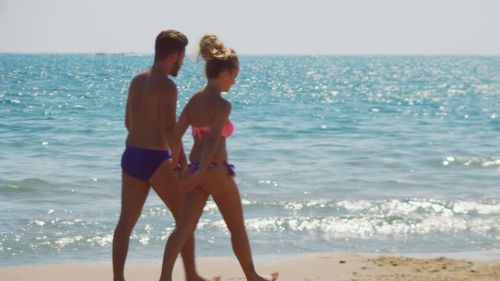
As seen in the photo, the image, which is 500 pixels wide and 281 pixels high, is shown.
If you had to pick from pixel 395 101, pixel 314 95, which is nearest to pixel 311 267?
pixel 395 101

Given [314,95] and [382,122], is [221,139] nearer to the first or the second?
[382,122]

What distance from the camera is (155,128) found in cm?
562

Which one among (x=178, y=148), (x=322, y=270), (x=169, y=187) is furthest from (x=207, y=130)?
(x=322, y=270)

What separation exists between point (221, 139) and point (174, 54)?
58 cm

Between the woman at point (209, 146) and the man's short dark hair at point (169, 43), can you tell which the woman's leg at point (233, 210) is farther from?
the man's short dark hair at point (169, 43)

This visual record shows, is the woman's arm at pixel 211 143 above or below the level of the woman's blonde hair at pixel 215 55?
below

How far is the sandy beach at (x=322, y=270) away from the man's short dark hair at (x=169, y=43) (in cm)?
208

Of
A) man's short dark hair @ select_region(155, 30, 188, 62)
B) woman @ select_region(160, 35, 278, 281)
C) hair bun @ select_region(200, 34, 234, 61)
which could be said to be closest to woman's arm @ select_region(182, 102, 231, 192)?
woman @ select_region(160, 35, 278, 281)

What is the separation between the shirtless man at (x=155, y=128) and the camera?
18.4 feet

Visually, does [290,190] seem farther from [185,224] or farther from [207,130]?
[207,130]

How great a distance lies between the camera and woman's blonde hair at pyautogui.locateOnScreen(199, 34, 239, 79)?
550 centimetres

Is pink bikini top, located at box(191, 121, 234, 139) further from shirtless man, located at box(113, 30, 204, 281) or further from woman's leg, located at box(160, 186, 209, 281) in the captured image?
woman's leg, located at box(160, 186, 209, 281)

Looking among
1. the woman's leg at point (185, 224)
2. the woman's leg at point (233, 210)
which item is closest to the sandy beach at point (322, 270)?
the woman's leg at point (233, 210)

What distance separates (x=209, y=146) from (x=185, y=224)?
0.51m
